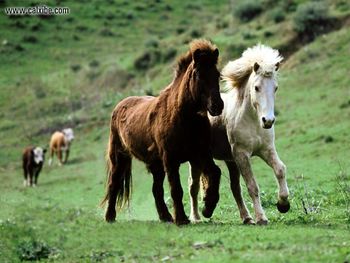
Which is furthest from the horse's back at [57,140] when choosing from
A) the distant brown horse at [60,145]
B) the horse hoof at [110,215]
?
the horse hoof at [110,215]

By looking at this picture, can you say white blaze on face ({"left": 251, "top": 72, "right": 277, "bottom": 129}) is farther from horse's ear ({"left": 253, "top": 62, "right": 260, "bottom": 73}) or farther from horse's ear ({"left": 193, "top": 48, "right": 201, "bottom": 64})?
horse's ear ({"left": 193, "top": 48, "right": 201, "bottom": 64})

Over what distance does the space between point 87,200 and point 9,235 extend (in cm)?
1320

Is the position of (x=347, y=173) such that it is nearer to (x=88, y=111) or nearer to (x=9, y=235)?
(x=9, y=235)

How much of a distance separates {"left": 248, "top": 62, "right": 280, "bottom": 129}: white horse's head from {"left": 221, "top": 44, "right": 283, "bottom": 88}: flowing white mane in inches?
1.3

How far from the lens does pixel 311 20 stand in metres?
39.9

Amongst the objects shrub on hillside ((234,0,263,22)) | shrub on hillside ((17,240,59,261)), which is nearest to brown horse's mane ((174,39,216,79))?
shrub on hillside ((17,240,59,261))

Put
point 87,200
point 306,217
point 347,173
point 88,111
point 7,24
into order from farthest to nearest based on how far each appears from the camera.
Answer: point 7,24 < point 88,111 < point 87,200 < point 347,173 < point 306,217

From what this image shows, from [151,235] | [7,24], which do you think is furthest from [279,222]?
[7,24]

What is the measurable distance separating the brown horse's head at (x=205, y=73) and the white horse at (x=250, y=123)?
69 cm

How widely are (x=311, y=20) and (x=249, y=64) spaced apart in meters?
28.9

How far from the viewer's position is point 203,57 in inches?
450

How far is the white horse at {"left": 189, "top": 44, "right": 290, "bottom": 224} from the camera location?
1144 centimetres

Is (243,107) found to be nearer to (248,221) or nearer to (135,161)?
(248,221)

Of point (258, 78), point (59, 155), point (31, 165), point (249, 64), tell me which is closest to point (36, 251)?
point (258, 78)
